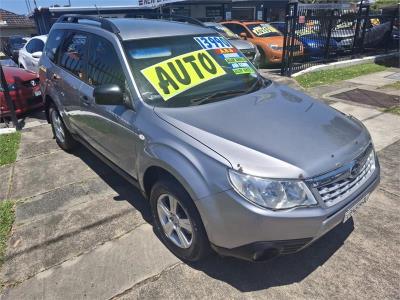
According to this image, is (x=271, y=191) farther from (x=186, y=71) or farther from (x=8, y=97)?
(x=8, y=97)

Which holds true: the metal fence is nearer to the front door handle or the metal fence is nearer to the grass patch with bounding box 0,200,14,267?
the front door handle

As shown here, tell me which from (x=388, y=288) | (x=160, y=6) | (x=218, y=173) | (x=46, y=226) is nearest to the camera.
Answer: (x=218, y=173)

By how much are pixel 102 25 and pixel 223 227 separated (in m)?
2.51

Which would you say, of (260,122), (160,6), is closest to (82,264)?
(260,122)

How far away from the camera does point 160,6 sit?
26.0 m

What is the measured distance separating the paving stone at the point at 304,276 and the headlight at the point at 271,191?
825 mm

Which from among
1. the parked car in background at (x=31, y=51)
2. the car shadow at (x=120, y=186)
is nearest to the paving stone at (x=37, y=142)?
the car shadow at (x=120, y=186)

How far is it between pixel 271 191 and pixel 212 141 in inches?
21.5

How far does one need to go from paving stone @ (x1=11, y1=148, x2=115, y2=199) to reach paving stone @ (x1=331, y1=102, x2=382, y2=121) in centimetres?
466

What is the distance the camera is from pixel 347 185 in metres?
2.52

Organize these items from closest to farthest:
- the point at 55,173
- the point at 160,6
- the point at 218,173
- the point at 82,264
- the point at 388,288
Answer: the point at 218,173 → the point at 388,288 → the point at 82,264 → the point at 55,173 → the point at 160,6

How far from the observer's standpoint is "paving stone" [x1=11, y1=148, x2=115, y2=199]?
4375 millimetres

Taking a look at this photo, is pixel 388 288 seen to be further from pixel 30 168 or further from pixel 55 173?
pixel 30 168

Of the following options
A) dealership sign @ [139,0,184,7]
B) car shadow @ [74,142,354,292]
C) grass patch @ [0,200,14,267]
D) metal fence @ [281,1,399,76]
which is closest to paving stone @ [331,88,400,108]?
metal fence @ [281,1,399,76]
